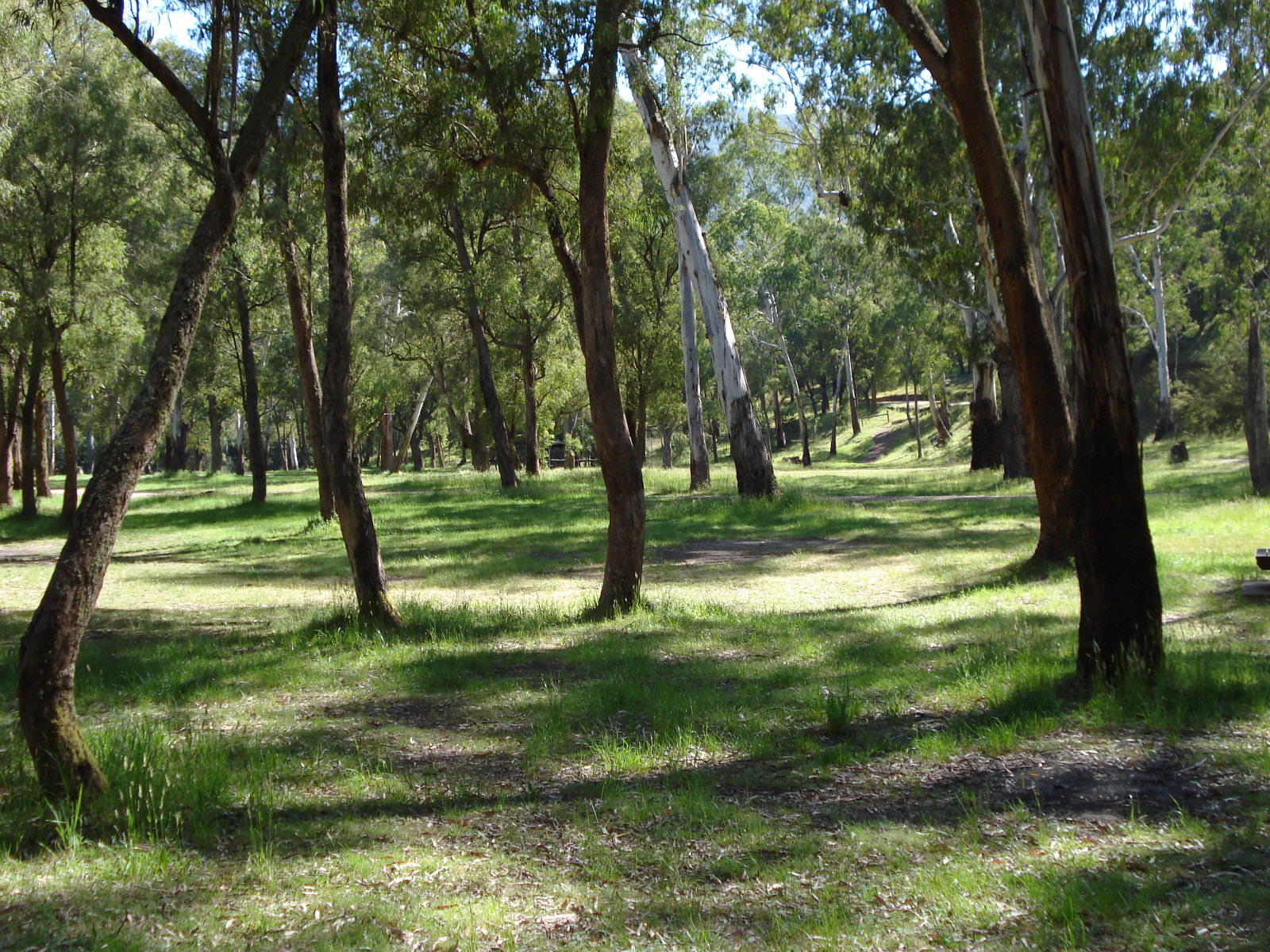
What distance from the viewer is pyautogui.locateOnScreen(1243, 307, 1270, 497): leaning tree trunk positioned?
16.3 meters

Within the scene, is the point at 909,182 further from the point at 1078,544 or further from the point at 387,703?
the point at 387,703

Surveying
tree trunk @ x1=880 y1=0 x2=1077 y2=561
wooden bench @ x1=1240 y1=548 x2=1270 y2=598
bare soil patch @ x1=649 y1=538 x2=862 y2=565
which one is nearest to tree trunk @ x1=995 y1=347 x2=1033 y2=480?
bare soil patch @ x1=649 y1=538 x2=862 y2=565

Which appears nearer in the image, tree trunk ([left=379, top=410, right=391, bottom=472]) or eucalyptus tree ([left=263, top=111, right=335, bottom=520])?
eucalyptus tree ([left=263, top=111, right=335, bottom=520])

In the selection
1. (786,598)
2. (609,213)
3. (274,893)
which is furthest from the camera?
(609,213)

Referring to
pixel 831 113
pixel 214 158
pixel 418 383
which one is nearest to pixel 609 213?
pixel 214 158

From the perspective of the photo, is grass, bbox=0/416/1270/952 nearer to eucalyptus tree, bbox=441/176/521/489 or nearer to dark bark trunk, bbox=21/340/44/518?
dark bark trunk, bbox=21/340/44/518

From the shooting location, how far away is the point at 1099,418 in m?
5.85

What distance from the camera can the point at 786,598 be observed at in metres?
10.8

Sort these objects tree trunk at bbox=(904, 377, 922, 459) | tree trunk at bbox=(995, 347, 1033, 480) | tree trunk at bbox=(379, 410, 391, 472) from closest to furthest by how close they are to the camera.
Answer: tree trunk at bbox=(995, 347, 1033, 480), tree trunk at bbox=(904, 377, 922, 459), tree trunk at bbox=(379, 410, 391, 472)

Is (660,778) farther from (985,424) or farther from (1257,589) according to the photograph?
(985,424)

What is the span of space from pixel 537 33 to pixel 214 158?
496 centimetres

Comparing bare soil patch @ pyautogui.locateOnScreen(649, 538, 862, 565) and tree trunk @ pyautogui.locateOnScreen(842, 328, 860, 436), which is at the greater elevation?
tree trunk @ pyautogui.locateOnScreen(842, 328, 860, 436)

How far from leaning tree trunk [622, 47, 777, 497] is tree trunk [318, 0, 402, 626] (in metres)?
12.4

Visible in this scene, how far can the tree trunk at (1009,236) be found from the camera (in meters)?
8.02
